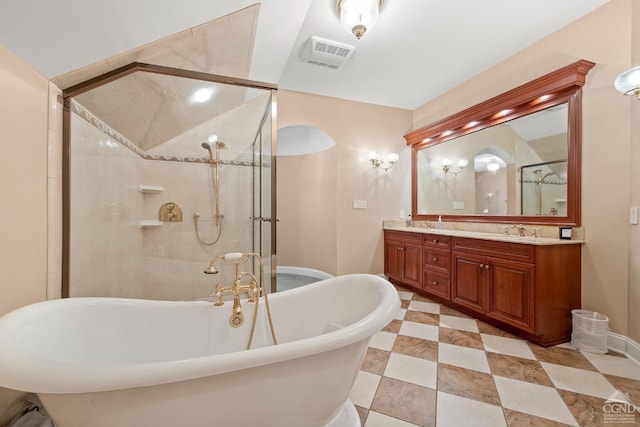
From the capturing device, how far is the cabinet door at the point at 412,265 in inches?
117

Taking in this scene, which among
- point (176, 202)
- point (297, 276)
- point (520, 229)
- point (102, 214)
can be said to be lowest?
point (297, 276)

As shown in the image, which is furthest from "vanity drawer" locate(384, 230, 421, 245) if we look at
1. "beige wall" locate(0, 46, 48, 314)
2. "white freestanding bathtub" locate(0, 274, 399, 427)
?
"beige wall" locate(0, 46, 48, 314)

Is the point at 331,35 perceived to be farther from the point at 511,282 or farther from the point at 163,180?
the point at 511,282

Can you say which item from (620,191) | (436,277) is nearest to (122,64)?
(436,277)

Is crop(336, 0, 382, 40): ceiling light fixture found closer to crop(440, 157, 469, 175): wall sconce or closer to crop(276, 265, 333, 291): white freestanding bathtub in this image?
crop(440, 157, 469, 175): wall sconce

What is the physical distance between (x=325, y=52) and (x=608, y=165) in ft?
7.96

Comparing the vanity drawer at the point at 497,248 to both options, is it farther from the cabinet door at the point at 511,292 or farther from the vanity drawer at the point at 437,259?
the vanity drawer at the point at 437,259

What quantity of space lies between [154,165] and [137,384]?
207 centimetres

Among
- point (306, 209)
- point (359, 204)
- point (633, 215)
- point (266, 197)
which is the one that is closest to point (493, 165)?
point (633, 215)

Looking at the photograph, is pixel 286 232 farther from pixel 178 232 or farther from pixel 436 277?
pixel 436 277

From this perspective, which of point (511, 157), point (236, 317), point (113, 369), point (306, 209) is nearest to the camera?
point (113, 369)

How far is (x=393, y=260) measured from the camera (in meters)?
3.38

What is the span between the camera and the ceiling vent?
227cm

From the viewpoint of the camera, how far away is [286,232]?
174 inches
